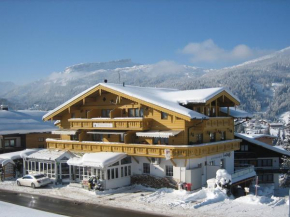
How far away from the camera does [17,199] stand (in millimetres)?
28656

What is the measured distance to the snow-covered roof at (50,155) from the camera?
35.2 meters

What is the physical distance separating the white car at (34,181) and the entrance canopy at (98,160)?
3.07 meters

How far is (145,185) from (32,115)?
31.0 metres

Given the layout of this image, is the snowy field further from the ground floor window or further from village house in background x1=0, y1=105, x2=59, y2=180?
the ground floor window

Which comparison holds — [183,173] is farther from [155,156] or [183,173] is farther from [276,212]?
[276,212]

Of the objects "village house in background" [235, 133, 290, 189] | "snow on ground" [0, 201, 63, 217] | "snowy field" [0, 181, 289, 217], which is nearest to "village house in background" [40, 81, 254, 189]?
"snowy field" [0, 181, 289, 217]

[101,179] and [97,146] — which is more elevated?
[97,146]

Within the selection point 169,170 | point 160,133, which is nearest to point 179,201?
point 169,170

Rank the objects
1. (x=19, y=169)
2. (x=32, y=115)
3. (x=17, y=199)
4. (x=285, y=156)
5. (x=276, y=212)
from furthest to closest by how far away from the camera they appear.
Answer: (x=32, y=115) < (x=285, y=156) < (x=19, y=169) < (x=17, y=199) < (x=276, y=212)

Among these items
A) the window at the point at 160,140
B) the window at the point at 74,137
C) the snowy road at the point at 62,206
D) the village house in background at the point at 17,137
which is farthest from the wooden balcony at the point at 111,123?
the snowy road at the point at 62,206

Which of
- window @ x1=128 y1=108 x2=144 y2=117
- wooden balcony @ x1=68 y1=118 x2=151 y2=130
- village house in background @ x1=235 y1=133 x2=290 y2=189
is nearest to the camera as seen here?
wooden balcony @ x1=68 y1=118 x2=151 y2=130

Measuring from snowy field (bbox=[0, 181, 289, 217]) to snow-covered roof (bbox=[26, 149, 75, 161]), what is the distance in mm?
3255

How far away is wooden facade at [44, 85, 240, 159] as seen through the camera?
31.3 metres

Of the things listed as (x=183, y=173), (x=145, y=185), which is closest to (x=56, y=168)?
(x=145, y=185)
